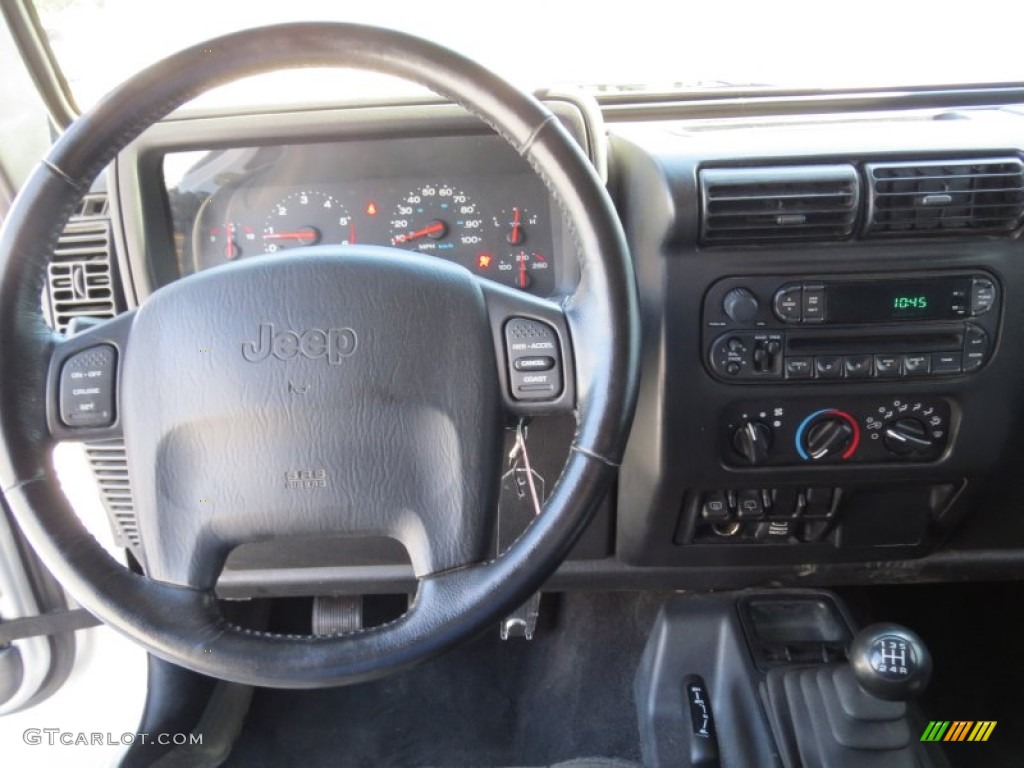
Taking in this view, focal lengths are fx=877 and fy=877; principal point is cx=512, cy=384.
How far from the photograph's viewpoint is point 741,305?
4.11ft

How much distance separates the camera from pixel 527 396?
3.40ft

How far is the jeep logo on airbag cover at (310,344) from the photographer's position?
3.31ft

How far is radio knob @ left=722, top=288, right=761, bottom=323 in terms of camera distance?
125 cm

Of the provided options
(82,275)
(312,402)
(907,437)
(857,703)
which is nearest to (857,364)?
(907,437)

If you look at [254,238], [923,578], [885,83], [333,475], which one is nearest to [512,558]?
[333,475]

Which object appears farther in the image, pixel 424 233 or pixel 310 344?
pixel 424 233

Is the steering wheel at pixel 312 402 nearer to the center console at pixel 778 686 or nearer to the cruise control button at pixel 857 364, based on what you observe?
the cruise control button at pixel 857 364

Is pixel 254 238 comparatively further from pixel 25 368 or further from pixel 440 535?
pixel 440 535

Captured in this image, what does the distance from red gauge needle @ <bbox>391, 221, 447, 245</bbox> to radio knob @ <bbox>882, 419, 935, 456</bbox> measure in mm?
745

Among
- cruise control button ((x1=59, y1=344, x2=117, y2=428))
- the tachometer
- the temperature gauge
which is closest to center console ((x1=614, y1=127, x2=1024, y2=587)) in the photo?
the temperature gauge

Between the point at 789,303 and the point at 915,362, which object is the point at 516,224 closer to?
the point at 789,303

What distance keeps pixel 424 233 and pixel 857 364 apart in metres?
0.67

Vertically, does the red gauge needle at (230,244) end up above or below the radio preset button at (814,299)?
above

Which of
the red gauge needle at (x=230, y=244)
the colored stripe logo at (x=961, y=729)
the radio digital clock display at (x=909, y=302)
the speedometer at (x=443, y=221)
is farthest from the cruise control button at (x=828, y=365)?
the red gauge needle at (x=230, y=244)
